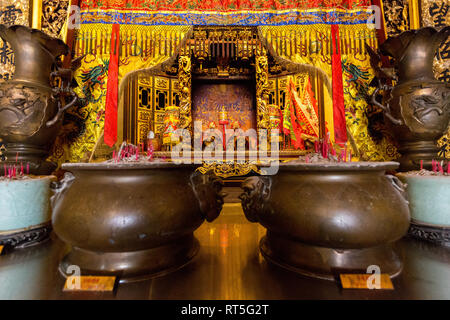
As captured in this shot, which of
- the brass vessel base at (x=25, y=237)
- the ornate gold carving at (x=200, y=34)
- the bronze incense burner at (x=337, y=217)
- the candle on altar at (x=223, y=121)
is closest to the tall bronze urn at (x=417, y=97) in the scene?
the bronze incense burner at (x=337, y=217)

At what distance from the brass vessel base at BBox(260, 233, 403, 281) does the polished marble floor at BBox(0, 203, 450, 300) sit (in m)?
0.03

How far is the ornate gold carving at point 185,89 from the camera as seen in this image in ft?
12.0

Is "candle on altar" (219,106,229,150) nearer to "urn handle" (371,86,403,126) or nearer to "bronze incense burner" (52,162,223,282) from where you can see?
"urn handle" (371,86,403,126)

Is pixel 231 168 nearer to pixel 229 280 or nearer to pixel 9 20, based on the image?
pixel 229 280

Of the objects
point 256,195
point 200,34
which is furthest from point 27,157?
point 200,34

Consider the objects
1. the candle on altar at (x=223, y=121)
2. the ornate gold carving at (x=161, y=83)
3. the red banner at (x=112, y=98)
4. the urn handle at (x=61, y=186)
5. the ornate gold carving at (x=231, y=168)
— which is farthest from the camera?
the ornate gold carving at (x=161, y=83)

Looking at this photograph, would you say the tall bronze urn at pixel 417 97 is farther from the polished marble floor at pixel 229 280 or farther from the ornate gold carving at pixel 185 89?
the ornate gold carving at pixel 185 89

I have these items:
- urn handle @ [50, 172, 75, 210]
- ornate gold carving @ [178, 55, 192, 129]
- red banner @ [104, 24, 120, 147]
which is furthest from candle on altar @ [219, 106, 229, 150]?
urn handle @ [50, 172, 75, 210]

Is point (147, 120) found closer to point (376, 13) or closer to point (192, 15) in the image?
point (192, 15)

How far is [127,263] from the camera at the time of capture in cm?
74

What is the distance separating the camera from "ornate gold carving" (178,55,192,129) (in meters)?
3.67

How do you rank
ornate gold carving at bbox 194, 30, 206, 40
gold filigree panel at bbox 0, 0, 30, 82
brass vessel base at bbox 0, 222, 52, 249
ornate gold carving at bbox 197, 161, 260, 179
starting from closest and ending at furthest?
brass vessel base at bbox 0, 222, 52, 249 → gold filigree panel at bbox 0, 0, 30, 82 → ornate gold carving at bbox 194, 30, 206, 40 → ornate gold carving at bbox 197, 161, 260, 179

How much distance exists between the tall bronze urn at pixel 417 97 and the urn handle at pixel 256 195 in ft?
3.98
